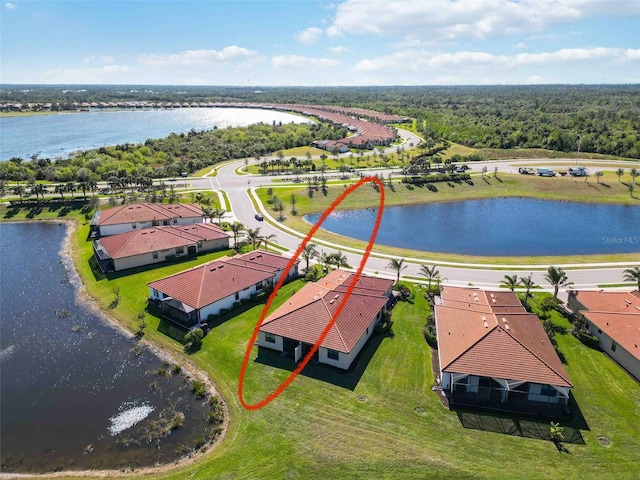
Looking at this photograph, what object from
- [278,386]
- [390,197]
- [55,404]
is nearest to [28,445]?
[55,404]

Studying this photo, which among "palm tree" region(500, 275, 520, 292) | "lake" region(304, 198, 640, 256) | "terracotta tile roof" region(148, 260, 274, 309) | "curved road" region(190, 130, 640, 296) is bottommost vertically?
"lake" region(304, 198, 640, 256)

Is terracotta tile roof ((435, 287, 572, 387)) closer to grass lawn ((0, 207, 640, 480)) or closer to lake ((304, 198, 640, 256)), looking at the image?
grass lawn ((0, 207, 640, 480))

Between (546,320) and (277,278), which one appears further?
(277,278)

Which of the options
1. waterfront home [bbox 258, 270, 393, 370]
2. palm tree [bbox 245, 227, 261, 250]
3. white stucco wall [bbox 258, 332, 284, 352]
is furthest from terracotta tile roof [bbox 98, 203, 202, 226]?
white stucco wall [bbox 258, 332, 284, 352]

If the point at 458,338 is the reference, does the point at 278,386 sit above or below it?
below

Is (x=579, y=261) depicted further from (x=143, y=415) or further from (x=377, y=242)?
(x=143, y=415)

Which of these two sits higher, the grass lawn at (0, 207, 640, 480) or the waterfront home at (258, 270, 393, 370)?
the waterfront home at (258, 270, 393, 370)
